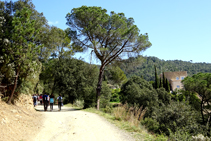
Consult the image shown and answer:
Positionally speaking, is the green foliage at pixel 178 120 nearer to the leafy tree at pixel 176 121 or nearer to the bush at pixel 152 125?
the leafy tree at pixel 176 121

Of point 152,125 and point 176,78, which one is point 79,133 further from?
point 176,78

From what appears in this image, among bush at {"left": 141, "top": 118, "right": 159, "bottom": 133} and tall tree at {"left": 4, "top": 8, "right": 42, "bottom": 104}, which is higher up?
tall tree at {"left": 4, "top": 8, "right": 42, "bottom": 104}

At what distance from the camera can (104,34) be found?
16.2 metres

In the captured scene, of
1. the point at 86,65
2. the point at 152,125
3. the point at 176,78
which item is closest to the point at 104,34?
the point at 152,125

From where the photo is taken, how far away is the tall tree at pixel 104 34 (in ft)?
52.6

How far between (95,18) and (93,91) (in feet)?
24.2

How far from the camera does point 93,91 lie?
54.5 feet

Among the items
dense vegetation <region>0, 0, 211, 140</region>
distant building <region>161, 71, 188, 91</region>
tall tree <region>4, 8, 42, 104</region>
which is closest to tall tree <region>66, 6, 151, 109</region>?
dense vegetation <region>0, 0, 211, 140</region>

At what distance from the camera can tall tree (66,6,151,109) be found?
1605cm

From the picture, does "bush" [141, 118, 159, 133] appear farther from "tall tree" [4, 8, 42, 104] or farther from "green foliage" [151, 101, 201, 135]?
"tall tree" [4, 8, 42, 104]

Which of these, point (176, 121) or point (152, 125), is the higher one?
point (176, 121)

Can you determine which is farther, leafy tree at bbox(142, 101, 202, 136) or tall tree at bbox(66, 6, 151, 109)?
tall tree at bbox(66, 6, 151, 109)

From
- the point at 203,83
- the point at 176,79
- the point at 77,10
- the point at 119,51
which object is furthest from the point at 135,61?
the point at 176,79

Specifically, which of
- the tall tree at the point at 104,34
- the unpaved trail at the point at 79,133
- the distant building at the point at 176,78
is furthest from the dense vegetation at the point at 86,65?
the distant building at the point at 176,78
